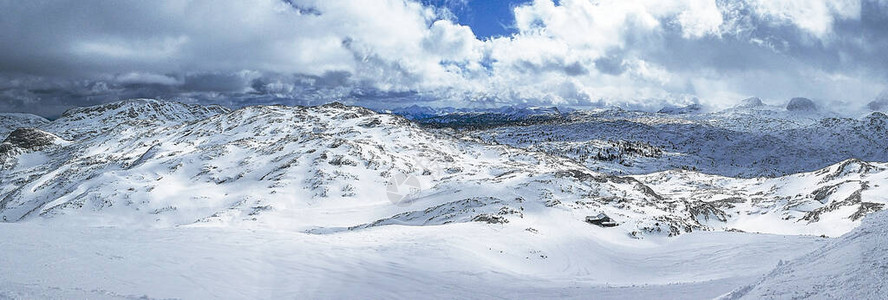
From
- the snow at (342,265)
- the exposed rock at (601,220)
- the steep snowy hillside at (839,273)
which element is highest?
the steep snowy hillside at (839,273)

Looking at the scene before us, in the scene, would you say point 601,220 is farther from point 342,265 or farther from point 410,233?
point 342,265

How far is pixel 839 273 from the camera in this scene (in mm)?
8742

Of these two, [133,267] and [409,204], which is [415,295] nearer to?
[133,267]

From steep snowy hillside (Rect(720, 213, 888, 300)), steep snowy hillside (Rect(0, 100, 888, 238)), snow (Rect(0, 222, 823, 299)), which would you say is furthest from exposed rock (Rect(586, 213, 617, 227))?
steep snowy hillside (Rect(720, 213, 888, 300))

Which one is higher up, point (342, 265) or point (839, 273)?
point (839, 273)

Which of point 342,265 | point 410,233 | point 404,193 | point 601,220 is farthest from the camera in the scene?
point 404,193

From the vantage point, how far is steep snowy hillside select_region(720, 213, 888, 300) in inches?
318

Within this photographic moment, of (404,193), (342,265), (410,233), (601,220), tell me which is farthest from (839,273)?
(404,193)

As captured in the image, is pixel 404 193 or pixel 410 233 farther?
pixel 404 193

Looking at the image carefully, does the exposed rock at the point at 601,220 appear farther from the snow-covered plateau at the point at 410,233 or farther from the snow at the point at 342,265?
the snow at the point at 342,265

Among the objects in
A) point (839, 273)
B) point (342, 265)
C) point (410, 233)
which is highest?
point (839, 273)

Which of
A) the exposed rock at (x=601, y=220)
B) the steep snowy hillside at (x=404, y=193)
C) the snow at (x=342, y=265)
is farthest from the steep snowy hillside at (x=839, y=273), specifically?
the exposed rock at (x=601, y=220)

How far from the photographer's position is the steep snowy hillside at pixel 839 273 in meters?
8.08

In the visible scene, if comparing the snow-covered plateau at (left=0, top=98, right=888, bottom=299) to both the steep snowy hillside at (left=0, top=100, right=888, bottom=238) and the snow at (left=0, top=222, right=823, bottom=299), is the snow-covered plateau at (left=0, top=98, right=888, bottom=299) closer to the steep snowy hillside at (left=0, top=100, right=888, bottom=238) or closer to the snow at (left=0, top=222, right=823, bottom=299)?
the snow at (left=0, top=222, right=823, bottom=299)
